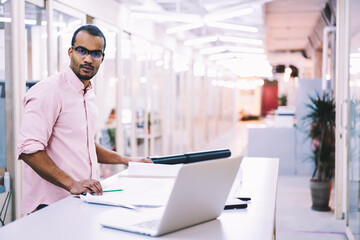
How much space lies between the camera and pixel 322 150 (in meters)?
6.27

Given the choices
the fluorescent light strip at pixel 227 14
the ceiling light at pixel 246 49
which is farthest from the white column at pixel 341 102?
the ceiling light at pixel 246 49

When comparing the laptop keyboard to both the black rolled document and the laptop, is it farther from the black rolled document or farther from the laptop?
the black rolled document

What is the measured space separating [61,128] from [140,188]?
19.6 inches

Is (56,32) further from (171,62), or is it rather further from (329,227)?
(171,62)

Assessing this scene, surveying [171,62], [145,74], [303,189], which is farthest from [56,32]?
[171,62]

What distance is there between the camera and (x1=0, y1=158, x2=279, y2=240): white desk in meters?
1.44

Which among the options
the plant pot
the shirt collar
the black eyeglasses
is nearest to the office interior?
the plant pot

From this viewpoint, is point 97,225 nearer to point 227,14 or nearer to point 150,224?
point 150,224

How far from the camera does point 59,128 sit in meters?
2.17

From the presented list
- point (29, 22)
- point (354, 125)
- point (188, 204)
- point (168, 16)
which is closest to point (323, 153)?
point (354, 125)

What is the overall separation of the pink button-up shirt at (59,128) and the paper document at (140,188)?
8.7 inches

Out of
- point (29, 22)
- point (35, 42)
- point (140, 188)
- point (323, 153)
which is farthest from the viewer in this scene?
point (323, 153)

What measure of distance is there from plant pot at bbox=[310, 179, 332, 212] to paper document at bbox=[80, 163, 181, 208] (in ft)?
13.7

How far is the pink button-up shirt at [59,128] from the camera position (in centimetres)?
207
